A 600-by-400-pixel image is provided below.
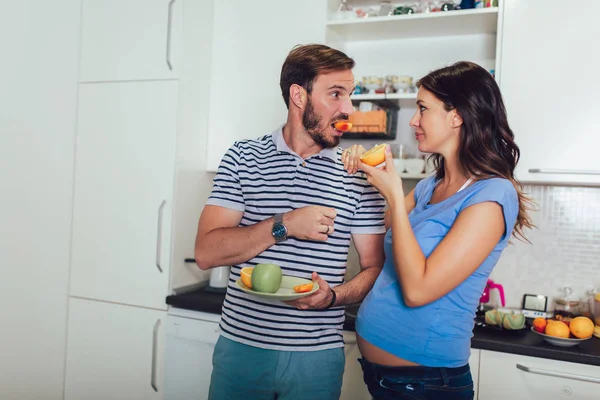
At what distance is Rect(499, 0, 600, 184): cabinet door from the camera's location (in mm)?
2025

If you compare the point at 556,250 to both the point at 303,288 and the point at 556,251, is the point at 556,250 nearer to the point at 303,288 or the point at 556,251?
the point at 556,251

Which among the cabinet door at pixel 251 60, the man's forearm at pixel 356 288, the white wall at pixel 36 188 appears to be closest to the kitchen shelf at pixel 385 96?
the cabinet door at pixel 251 60

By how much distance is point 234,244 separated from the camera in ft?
4.79

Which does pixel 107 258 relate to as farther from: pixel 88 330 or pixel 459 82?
pixel 459 82

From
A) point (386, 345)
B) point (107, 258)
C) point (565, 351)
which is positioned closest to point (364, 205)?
point (386, 345)

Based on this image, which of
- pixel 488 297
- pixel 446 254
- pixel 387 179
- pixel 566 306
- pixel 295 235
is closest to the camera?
pixel 446 254

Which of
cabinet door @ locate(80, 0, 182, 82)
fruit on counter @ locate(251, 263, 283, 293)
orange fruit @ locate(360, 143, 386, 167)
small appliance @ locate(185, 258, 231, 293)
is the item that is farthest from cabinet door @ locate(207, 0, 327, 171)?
fruit on counter @ locate(251, 263, 283, 293)

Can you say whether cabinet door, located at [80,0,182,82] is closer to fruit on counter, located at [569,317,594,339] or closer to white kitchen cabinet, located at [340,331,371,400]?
white kitchen cabinet, located at [340,331,371,400]

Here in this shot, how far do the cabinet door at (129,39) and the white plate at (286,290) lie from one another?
1.32 m

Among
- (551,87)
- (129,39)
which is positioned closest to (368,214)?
(551,87)

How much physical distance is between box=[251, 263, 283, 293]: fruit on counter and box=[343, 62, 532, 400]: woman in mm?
256

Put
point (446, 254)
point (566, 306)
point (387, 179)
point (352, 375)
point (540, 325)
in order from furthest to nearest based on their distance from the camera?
point (566, 306) → point (352, 375) → point (540, 325) → point (387, 179) → point (446, 254)

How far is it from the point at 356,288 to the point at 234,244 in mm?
363

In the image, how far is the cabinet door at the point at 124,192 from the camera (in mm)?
2373
